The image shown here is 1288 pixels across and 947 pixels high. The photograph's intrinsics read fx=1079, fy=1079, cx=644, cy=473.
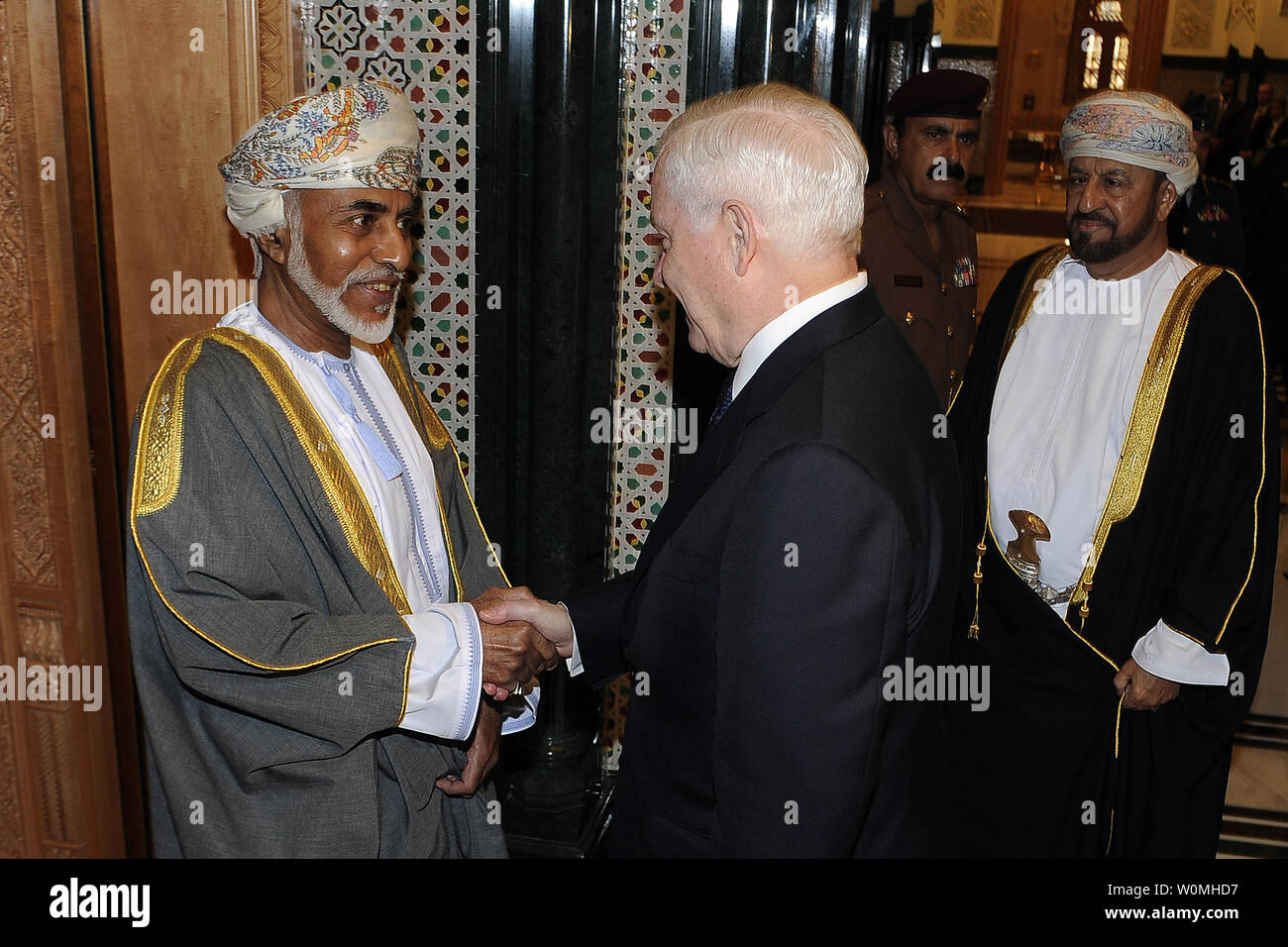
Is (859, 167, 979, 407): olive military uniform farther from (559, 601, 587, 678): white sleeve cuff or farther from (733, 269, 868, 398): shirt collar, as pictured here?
(733, 269, 868, 398): shirt collar

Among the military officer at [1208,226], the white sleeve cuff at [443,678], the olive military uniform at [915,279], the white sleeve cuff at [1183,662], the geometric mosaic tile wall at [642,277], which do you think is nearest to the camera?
the white sleeve cuff at [443,678]

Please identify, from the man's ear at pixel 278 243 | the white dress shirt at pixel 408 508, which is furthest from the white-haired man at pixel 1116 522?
the man's ear at pixel 278 243

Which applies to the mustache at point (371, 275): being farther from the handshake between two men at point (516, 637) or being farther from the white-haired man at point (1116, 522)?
the white-haired man at point (1116, 522)

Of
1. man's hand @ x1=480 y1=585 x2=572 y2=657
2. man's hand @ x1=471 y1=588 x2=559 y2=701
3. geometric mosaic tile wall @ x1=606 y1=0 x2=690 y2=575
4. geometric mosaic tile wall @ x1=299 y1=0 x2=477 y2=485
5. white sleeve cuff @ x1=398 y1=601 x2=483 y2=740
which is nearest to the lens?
white sleeve cuff @ x1=398 y1=601 x2=483 y2=740

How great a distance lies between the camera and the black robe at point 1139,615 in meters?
2.61

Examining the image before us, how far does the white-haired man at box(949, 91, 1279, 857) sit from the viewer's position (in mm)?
2621

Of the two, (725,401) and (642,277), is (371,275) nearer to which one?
(725,401)

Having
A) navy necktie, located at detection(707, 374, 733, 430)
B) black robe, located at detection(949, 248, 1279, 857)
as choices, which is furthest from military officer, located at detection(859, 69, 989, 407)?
navy necktie, located at detection(707, 374, 733, 430)

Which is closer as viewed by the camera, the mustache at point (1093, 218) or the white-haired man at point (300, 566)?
the white-haired man at point (300, 566)

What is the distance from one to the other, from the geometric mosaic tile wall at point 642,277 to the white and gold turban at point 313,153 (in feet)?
3.83

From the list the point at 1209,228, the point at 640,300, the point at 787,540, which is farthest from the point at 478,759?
the point at 1209,228

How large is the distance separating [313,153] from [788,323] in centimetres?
95

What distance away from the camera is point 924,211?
3.46m
